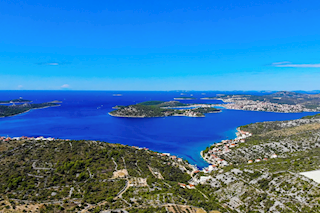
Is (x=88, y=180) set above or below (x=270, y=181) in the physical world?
below

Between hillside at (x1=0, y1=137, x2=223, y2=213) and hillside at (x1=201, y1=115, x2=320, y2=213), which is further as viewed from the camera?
hillside at (x1=201, y1=115, x2=320, y2=213)

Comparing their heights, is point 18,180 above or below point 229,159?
above

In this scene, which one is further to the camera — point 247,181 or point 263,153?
point 263,153

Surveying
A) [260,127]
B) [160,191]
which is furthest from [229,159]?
[260,127]

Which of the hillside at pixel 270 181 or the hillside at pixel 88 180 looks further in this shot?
the hillside at pixel 270 181

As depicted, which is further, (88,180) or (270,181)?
(88,180)

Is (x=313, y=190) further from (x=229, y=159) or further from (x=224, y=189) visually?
(x=229, y=159)

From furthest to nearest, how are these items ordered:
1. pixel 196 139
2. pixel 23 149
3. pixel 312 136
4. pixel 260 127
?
pixel 260 127 < pixel 196 139 < pixel 312 136 < pixel 23 149

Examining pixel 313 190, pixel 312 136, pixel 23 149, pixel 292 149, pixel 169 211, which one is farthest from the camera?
pixel 312 136
